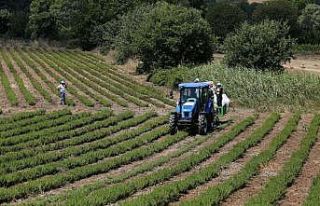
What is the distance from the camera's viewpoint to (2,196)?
13719 millimetres

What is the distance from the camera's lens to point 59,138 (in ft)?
68.9

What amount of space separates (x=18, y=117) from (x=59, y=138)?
4.48m

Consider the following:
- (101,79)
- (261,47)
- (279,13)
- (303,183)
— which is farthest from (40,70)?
(279,13)

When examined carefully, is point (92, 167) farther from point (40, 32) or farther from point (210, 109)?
point (40, 32)

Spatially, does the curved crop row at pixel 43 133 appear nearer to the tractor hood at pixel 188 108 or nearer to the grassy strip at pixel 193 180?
the tractor hood at pixel 188 108

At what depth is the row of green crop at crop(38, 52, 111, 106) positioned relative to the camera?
105 ft

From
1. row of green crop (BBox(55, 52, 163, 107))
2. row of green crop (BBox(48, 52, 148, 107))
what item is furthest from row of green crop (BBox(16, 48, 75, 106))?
row of green crop (BBox(55, 52, 163, 107))

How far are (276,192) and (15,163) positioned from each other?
27.0 feet

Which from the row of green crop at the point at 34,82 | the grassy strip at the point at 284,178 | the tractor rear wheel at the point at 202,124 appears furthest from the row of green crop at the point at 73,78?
the grassy strip at the point at 284,178

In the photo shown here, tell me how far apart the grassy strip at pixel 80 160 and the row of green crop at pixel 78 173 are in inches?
11.8

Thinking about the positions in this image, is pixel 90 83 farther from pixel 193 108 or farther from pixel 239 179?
A: pixel 239 179

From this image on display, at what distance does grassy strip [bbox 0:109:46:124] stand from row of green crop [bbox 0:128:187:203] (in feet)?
23.3

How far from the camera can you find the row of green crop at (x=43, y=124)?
846 inches

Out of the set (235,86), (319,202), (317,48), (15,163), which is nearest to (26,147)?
(15,163)
